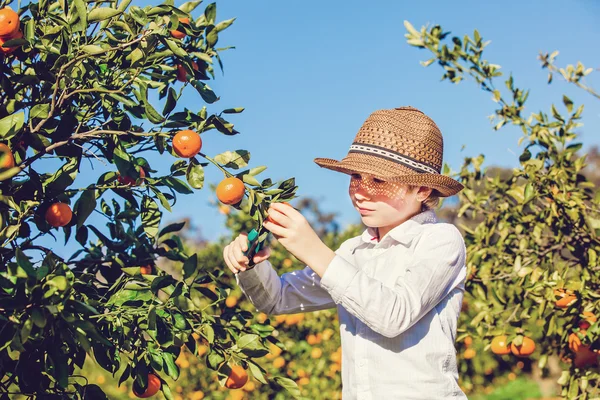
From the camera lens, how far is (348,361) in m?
1.97

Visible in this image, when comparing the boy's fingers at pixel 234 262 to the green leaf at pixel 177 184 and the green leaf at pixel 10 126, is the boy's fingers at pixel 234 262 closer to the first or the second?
the green leaf at pixel 177 184

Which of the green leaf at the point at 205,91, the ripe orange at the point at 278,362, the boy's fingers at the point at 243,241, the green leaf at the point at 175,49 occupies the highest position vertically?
the green leaf at the point at 175,49

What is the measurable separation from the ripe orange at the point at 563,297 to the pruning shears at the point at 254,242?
5.20ft

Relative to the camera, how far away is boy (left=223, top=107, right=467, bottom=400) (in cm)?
170

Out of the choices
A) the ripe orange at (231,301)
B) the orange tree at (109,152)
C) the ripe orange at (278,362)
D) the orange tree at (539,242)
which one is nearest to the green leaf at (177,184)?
the orange tree at (109,152)

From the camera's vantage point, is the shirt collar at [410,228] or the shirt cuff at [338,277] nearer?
the shirt cuff at [338,277]

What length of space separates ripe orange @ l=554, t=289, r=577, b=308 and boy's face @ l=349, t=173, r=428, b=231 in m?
1.22

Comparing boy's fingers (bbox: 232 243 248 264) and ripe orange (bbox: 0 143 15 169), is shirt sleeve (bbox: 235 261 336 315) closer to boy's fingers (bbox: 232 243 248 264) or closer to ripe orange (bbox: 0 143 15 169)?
boy's fingers (bbox: 232 243 248 264)

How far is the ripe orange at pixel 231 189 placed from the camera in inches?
66.6

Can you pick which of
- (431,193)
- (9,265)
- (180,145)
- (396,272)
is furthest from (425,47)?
(9,265)

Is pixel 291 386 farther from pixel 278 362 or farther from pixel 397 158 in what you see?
pixel 278 362

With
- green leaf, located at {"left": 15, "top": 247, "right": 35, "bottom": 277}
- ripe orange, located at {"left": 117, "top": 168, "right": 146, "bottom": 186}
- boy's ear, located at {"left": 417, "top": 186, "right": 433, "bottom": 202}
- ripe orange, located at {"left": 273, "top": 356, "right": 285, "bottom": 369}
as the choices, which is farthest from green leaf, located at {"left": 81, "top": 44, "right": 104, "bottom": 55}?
ripe orange, located at {"left": 273, "top": 356, "right": 285, "bottom": 369}

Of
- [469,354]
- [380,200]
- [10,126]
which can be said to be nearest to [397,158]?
[380,200]

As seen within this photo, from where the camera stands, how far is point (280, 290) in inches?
84.4
